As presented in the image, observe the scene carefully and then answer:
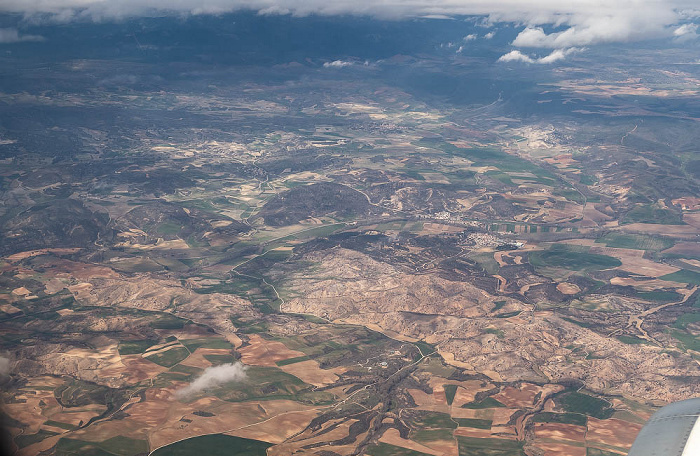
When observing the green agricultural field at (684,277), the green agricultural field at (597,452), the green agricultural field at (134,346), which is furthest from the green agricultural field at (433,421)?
the green agricultural field at (684,277)

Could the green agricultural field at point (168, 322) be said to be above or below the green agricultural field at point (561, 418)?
above

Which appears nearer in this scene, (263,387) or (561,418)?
(561,418)

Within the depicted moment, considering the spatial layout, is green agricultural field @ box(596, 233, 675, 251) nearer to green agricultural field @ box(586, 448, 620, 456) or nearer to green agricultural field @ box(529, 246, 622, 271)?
green agricultural field @ box(529, 246, 622, 271)

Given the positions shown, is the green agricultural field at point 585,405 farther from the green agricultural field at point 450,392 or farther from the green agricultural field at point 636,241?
the green agricultural field at point 636,241

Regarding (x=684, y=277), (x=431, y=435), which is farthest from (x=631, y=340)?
(x=431, y=435)

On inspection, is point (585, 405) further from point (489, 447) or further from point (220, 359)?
point (220, 359)

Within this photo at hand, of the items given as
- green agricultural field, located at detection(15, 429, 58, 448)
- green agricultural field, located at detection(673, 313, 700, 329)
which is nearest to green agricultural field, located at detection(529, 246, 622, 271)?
green agricultural field, located at detection(673, 313, 700, 329)

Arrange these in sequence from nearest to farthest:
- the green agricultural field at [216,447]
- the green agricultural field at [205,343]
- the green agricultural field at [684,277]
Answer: the green agricultural field at [216,447], the green agricultural field at [205,343], the green agricultural field at [684,277]

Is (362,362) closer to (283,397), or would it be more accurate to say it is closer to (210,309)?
(283,397)
